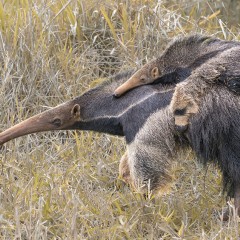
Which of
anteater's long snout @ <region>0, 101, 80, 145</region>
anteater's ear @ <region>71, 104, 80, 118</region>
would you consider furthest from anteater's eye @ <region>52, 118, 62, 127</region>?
anteater's ear @ <region>71, 104, 80, 118</region>

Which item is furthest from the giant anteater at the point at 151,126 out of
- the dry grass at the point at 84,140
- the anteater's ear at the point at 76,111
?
the dry grass at the point at 84,140

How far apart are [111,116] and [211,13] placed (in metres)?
3.00

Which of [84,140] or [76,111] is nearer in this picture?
[76,111]

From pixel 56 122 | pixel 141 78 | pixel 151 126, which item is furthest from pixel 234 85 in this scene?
pixel 56 122

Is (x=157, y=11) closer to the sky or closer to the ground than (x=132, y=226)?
closer to the sky

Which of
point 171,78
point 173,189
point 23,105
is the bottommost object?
point 173,189

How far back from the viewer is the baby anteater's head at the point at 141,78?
6.67m

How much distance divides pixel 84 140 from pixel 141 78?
1.10 meters

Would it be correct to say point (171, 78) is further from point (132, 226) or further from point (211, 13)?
point (211, 13)

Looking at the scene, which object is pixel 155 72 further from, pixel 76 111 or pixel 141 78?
pixel 76 111

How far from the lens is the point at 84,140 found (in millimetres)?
7562

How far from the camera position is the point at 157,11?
8391 millimetres

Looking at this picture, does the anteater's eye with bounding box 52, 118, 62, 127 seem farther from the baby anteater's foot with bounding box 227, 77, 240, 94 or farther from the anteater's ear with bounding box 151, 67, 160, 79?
the baby anteater's foot with bounding box 227, 77, 240, 94

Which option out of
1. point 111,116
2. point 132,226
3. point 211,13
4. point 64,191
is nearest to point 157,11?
point 211,13
